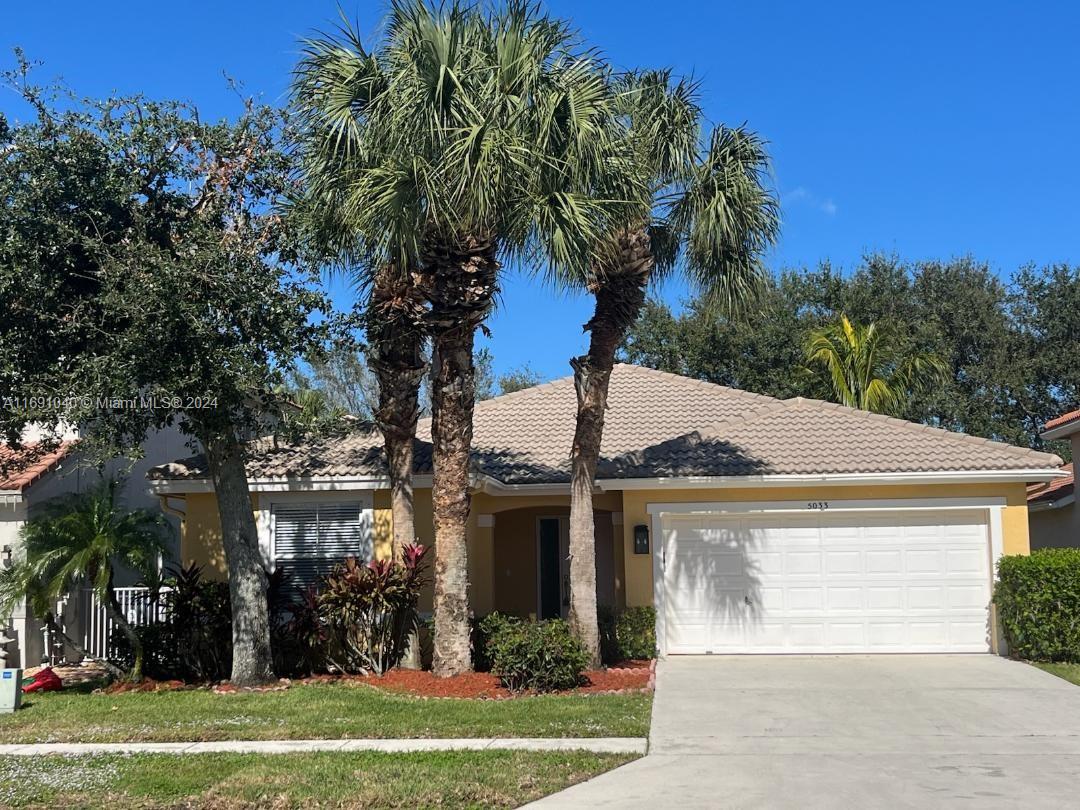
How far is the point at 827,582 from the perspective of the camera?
15531mm

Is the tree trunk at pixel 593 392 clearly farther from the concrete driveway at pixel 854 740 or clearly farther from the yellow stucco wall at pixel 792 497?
the yellow stucco wall at pixel 792 497

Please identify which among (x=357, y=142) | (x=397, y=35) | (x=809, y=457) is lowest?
(x=809, y=457)

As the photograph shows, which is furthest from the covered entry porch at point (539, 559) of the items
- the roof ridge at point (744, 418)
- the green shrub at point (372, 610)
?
the green shrub at point (372, 610)

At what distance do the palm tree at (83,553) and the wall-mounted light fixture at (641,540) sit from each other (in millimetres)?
6691

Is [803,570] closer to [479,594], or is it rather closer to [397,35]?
[479,594]

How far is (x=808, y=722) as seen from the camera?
10.6m

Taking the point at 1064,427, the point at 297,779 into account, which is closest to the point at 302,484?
the point at 297,779

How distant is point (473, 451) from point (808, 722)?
8.87 metres

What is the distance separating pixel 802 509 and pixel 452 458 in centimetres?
554

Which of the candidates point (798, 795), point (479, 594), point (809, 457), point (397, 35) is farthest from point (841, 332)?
point (798, 795)

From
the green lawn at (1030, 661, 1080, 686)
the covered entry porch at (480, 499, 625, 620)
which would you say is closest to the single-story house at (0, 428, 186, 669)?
the covered entry porch at (480, 499, 625, 620)

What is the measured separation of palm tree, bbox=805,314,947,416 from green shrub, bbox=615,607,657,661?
13.2 metres

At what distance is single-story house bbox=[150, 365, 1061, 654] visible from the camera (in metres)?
15.2

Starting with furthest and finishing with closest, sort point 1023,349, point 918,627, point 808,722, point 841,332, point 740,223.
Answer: point 1023,349 → point 841,332 → point 918,627 → point 740,223 → point 808,722
